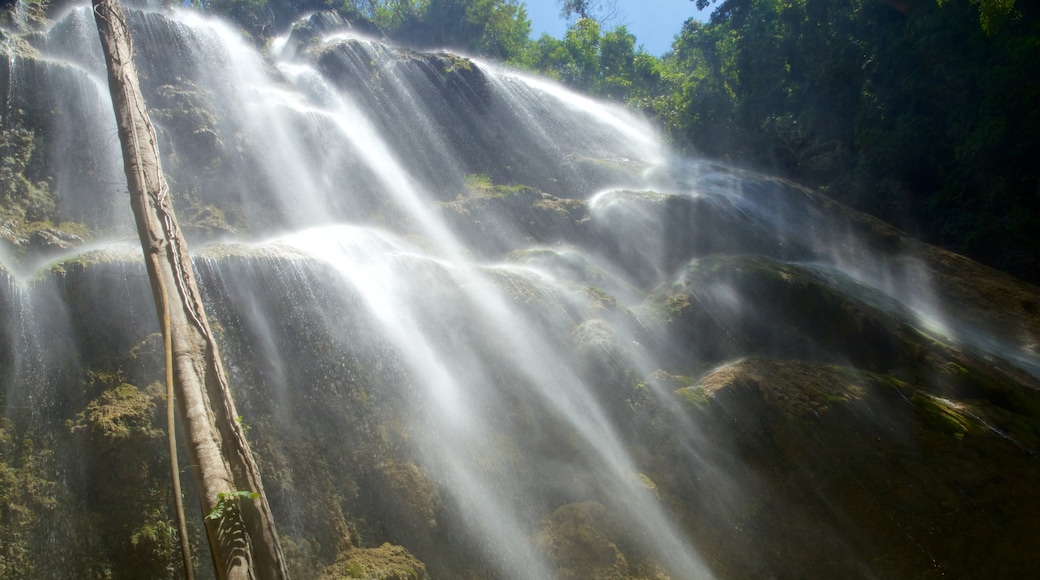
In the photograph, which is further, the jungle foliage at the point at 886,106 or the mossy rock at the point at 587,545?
the jungle foliage at the point at 886,106

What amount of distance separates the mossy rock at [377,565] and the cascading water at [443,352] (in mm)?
63

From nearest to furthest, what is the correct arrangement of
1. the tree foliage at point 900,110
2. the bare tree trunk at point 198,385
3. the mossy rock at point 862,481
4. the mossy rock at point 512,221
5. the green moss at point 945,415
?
1. the bare tree trunk at point 198,385
2. the mossy rock at point 862,481
3. the green moss at point 945,415
4. the mossy rock at point 512,221
5. the tree foliage at point 900,110

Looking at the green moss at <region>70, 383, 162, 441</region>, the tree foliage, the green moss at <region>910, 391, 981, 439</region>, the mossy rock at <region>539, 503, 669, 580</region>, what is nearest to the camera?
the green moss at <region>70, 383, 162, 441</region>

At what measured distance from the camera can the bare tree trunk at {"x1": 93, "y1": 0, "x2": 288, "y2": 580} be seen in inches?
105

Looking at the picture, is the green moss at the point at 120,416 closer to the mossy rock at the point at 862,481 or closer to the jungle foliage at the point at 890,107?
the mossy rock at the point at 862,481

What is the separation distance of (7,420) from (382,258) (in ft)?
17.7

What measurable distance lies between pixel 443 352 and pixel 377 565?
344 cm

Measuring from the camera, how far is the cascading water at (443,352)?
7289 mm

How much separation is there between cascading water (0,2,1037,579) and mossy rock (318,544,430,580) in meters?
0.06

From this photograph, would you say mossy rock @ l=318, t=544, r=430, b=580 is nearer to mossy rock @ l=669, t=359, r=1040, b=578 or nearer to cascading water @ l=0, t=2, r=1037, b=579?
cascading water @ l=0, t=2, r=1037, b=579

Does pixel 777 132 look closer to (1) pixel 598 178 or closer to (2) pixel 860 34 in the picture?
(2) pixel 860 34

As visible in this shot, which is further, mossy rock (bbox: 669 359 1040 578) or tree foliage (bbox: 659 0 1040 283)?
tree foliage (bbox: 659 0 1040 283)

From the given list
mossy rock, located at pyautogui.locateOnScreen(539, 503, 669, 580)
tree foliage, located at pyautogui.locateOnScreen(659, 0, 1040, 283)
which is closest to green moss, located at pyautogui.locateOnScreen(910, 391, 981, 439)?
mossy rock, located at pyautogui.locateOnScreen(539, 503, 669, 580)

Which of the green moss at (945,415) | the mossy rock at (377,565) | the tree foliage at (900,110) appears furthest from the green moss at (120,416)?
the tree foliage at (900,110)
